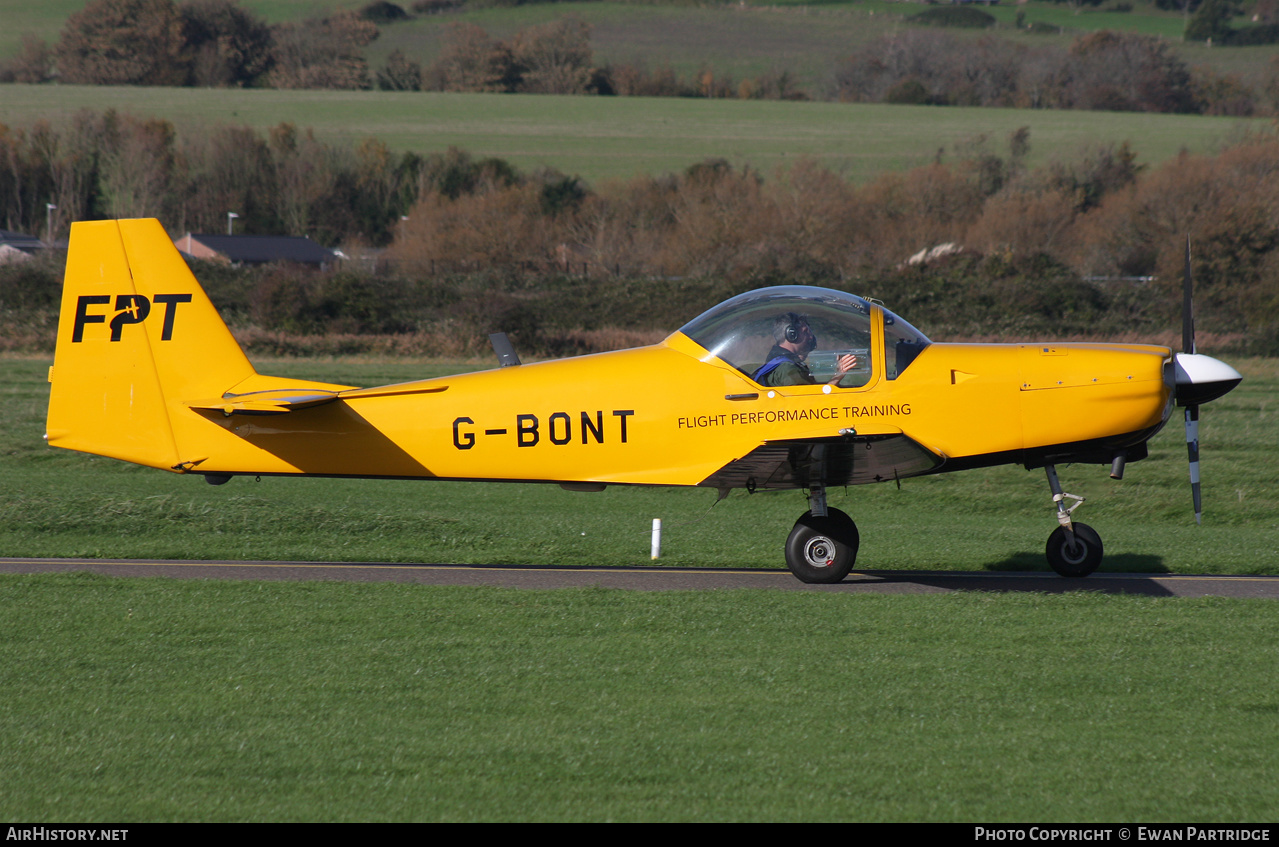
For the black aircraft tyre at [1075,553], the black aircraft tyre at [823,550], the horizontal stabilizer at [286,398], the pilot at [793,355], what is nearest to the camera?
the pilot at [793,355]

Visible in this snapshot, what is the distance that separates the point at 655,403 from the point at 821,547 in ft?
6.52

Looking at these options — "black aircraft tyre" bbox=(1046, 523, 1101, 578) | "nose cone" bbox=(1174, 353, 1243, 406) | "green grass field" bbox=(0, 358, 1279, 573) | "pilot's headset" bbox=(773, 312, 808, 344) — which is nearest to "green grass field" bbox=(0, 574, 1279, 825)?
"black aircraft tyre" bbox=(1046, 523, 1101, 578)

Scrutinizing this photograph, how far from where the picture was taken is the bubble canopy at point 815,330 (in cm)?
915

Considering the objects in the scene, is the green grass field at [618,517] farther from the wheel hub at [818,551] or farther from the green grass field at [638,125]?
the green grass field at [638,125]

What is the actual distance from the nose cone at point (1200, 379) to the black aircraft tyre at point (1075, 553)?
1472mm

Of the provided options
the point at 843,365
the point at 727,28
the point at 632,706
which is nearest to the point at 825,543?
the point at 843,365

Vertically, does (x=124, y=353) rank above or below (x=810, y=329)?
below

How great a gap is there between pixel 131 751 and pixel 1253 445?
19.3m

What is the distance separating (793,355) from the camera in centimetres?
918

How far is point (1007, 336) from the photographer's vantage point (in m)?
39.4

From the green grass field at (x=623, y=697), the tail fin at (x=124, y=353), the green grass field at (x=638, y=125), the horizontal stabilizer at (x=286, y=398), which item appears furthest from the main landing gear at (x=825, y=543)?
the green grass field at (x=638, y=125)

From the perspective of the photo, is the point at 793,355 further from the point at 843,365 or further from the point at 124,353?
the point at 124,353

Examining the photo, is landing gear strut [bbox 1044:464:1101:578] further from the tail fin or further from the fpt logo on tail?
the fpt logo on tail

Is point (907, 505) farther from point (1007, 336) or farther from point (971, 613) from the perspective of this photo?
point (1007, 336)
